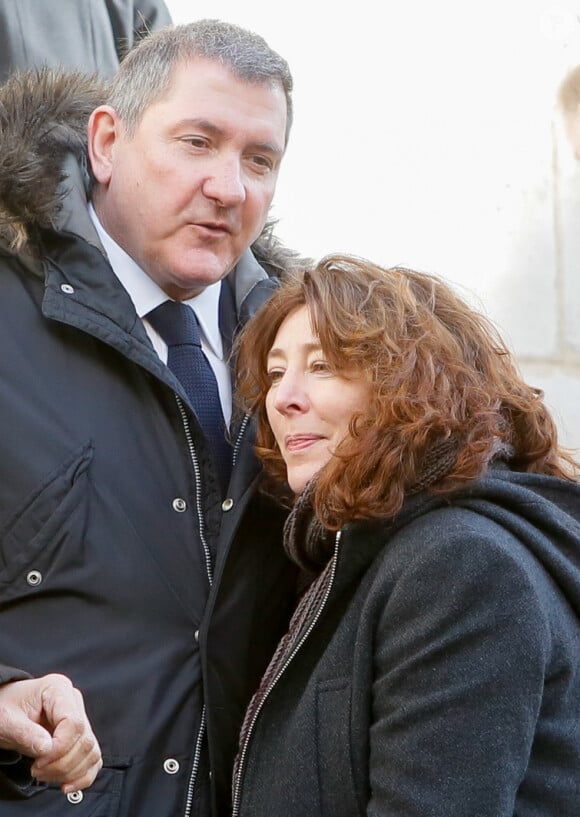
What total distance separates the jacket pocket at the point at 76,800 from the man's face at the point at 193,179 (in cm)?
86

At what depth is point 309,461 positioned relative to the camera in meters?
2.17

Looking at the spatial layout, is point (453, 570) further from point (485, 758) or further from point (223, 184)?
point (223, 184)

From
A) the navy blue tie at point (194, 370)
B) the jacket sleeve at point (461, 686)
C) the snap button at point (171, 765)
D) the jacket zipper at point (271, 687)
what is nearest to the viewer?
the jacket sleeve at point (461, 686)

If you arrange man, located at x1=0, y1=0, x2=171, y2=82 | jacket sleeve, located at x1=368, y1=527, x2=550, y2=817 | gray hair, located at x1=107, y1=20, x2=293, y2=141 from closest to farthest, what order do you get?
jacket sleeve, located at x1=368, y1=527, x2=550, y2=817 < gray hair, located at x1=107, y1=20, x2=293, y2=141 < man, located at x1=0, y1=0, x2=171, y2=82

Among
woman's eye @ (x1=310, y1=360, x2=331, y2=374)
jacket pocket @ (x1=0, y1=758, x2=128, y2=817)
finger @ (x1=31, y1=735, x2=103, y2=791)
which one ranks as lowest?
jacket pocket @ (x1=0, y1=758, x2=128, y2=817)

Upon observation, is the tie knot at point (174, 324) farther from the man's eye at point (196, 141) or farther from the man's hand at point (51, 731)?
the man's hand at point (51, 731)

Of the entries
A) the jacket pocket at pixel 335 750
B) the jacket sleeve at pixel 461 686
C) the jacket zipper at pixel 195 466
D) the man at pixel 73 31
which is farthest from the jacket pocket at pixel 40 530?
the man at pixel 73 31

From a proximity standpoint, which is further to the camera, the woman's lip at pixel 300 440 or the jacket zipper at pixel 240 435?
the jacket zipper at pixel 240 435

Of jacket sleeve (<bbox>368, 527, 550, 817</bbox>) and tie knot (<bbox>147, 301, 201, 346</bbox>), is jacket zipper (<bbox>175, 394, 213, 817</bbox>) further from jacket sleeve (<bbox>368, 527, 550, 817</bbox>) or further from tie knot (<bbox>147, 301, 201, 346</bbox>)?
jacket sleeve (<bbox>368, 527, 550, 817</bbox>)

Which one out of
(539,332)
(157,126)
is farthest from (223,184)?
(539,332)

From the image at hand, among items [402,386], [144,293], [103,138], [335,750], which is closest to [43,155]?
[103,138]

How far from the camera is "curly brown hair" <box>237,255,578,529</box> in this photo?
204cm

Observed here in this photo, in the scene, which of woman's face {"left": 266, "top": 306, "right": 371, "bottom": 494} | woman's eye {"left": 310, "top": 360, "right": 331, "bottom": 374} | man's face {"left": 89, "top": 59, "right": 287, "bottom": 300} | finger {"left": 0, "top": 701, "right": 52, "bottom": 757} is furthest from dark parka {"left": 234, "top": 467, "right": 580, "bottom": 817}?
man's face {"left": 89, "top": 59, "right": 287, "bottom": 300}

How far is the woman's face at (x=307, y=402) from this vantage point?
214 centimetres
